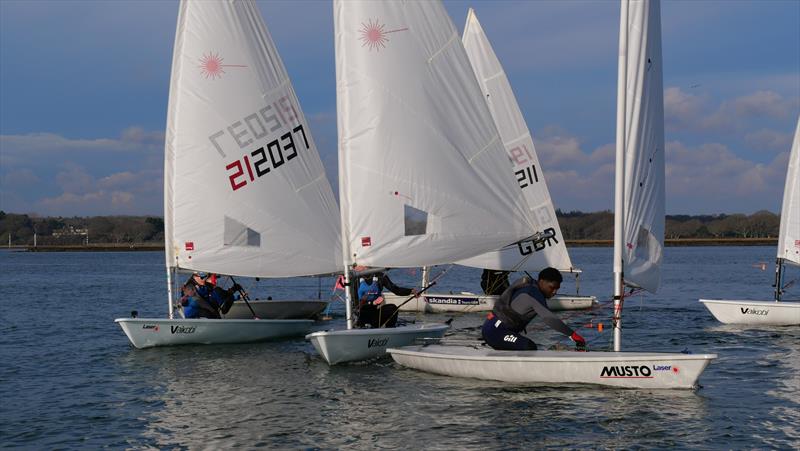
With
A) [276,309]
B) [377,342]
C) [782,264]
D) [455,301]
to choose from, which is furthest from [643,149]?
[455,301]

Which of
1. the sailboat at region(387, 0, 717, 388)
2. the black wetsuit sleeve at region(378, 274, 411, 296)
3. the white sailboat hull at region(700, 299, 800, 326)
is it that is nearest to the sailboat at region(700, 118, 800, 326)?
the white sailboat hull at region(700, 299, 800, 326)

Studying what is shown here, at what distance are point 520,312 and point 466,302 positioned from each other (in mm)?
13588

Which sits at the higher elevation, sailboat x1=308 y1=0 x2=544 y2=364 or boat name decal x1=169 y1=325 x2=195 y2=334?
sailboat x1=308 y1=0 x2=544 y2=364

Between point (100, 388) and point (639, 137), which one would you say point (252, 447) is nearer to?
point (100, 388)

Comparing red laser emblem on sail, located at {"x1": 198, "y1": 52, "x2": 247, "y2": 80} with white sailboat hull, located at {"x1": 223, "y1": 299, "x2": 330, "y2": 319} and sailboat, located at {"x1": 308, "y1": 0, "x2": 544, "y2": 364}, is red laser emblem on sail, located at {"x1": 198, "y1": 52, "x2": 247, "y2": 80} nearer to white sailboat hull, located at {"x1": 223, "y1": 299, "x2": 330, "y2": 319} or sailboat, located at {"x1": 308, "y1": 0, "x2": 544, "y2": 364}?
sailboat, located at {"x1": 308, "y1": 0, "x2": 544, "y2": 364}

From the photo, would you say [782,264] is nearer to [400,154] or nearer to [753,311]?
[753,311]

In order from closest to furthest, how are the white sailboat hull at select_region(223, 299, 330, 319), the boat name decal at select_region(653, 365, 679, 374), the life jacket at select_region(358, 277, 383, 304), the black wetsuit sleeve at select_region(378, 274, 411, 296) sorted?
the boat name decal at select_region(653, 365, 679, 374) < the life jacket at select_region(358, 277, 383, 304) < the black wetsuit sleeve at select_region(378, 274, 411, 296) < the white sailboat hull at select_region(223, 299, 330, 319)

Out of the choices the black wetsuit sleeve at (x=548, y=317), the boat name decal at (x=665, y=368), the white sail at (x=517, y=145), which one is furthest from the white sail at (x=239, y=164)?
the white sail at (x=517, y=145)

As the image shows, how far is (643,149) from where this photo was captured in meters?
13.7

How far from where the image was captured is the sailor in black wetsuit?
13.1 meters

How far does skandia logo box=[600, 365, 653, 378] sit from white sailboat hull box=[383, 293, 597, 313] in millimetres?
13413

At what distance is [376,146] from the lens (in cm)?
1645

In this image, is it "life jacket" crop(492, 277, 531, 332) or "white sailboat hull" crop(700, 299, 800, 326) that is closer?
"life jacket" crop(492, 277, 531, 332)

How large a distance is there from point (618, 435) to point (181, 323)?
1053 cm
